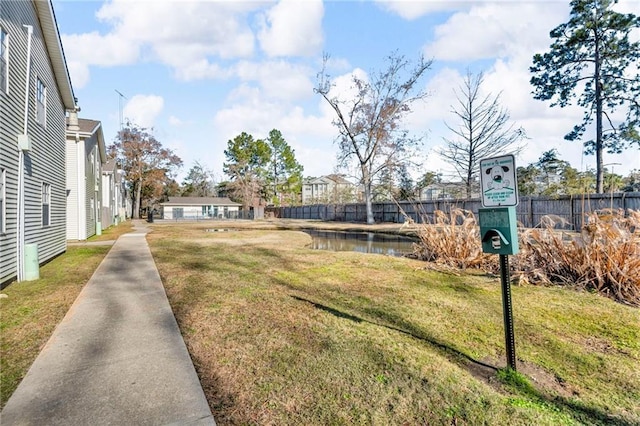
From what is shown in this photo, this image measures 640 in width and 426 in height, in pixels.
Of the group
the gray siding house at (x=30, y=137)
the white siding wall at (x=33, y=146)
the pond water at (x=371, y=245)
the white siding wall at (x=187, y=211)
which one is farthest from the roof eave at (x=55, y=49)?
the white siding wall at (x=187, y=211)

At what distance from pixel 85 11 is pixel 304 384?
38.6ft

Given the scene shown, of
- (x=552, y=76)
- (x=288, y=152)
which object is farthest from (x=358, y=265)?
(x=288, y=152)

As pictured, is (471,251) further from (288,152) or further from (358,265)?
(288,152)

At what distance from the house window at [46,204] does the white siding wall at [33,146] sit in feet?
0.55

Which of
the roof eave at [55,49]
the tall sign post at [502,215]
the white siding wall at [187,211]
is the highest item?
the roof eave at [55,49]

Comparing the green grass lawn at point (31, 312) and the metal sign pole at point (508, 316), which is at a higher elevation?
the metal sign pole at point (508, 316)

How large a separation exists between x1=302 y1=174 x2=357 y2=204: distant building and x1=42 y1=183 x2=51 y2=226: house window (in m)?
23.2

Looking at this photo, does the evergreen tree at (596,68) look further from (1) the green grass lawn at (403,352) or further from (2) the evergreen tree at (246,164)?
(2) the evergreen tree at (246,164)

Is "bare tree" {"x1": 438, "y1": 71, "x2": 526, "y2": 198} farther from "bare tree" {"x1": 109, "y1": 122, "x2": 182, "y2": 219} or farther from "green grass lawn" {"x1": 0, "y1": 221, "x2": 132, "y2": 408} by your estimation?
"bare tree" {"x1": 109, "y1": 122, "x2": 182, "y2": 219}

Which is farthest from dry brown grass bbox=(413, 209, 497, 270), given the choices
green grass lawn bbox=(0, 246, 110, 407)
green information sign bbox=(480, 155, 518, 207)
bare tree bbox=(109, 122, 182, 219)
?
bare tree bbox=(109, 122, 182, 219)

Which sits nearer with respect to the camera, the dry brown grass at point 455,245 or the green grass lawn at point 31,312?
the green grass lawn at point 31,312

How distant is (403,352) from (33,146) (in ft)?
29.1

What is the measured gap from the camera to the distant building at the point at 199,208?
49.1 m

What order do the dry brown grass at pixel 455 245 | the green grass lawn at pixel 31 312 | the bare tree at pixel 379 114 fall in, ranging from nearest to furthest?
the green grass lawn at pixel 31 312
the dry brown grass at pixel 455 245
the bare tree at pixel 379 114
